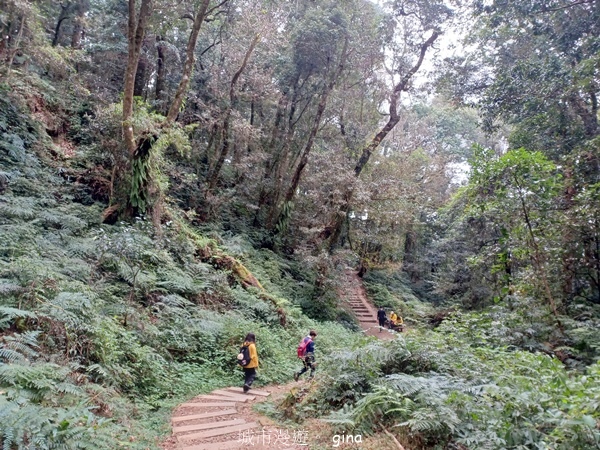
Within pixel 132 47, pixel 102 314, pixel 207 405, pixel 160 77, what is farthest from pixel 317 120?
pixel 207 405

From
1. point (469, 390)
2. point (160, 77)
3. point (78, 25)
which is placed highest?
point (78, 25)

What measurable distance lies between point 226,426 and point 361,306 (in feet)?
52.4

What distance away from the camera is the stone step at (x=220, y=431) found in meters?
5.10

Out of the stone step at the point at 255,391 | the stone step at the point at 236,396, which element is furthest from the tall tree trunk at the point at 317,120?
the stone step at the point at 236,396

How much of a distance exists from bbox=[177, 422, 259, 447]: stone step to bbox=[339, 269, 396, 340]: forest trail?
416 inches

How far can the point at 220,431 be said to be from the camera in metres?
5.32

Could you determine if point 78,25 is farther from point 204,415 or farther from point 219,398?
point 204,415

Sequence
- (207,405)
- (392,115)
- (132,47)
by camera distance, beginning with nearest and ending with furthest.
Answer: (207,405) → (132,47) → (392,115)

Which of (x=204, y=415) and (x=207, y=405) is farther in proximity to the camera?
(x=207, y=405)

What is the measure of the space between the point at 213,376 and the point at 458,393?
17.2 feet

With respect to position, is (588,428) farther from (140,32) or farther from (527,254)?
(140,32)

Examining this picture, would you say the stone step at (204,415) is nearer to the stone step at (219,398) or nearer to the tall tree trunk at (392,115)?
the stone step at (219,398)

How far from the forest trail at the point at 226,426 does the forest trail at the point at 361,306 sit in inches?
360

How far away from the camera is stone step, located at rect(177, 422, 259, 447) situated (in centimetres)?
510
